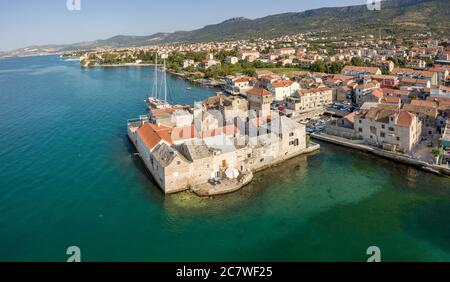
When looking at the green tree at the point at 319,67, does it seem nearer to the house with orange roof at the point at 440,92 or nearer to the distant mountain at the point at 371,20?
the house with orange roof at the point at 440,92

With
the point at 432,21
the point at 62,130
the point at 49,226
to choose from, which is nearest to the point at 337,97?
the point at 62,130

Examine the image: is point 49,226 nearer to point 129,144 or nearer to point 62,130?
point 129,144

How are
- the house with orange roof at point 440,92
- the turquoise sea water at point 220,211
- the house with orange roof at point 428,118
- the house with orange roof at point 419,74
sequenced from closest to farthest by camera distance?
the turquoise sea water at point 220,211
the house with orange roof at point 428,118
the house with orange roof at point 440,92
the house with orange roof at point 419,74

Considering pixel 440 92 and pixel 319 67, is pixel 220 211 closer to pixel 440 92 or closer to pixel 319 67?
pixel 440 92

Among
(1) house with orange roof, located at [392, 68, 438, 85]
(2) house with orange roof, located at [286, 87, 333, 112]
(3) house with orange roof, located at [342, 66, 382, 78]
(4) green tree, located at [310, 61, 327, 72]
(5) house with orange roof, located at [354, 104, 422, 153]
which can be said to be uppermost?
(4) green tree, located at [310, 61, 327, 72]

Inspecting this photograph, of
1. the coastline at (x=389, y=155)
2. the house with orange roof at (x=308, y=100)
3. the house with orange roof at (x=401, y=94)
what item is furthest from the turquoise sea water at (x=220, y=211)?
the house with orange roof at (x=401, y=94)

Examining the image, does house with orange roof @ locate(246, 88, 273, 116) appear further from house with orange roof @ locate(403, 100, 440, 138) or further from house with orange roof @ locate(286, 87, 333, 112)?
house with orange roof @ locate(403, 100, 440, 138)

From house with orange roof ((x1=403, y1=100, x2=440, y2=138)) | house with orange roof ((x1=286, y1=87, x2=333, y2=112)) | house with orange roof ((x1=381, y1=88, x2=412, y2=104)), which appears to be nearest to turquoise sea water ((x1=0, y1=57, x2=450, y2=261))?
house with orange roof ((x1=403, y1=100, x2=440, y2=138))

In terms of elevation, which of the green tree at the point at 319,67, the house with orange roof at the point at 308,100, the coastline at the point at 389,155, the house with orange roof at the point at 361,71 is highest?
the green tree at the point at 319,67

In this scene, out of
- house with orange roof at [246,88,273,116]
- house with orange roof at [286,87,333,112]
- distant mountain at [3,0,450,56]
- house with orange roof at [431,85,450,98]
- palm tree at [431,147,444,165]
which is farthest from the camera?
distant mountain at [3,0,450,56]
